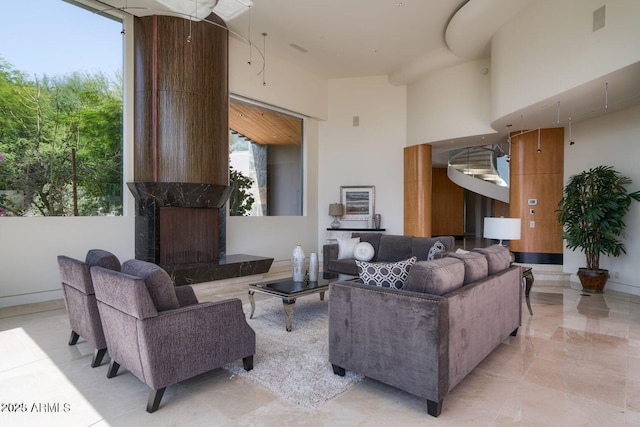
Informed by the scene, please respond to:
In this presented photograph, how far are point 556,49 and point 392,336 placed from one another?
4847mm

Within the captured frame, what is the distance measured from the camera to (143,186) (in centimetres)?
549

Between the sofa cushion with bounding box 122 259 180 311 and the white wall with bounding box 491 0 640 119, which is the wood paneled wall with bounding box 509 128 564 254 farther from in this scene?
the sofa cushion with bounding box 122 259 180 311

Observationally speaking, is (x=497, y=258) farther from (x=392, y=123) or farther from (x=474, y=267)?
(x=392, y=123)

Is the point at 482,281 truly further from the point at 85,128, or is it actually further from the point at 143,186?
the point at 85,128

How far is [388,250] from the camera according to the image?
20.1 feet

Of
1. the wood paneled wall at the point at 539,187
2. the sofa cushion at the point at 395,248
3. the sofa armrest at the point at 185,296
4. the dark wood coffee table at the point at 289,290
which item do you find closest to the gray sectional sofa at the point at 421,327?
the dark wood coffee table at the point at 289,290

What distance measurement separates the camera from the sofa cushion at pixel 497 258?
3.35 m

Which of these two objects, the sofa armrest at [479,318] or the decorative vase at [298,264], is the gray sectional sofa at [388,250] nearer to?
the decorative vase at [298,264]

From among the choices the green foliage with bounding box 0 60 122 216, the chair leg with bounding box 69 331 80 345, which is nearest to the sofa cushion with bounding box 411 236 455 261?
the chair leg with bounding box 69 331 80 345

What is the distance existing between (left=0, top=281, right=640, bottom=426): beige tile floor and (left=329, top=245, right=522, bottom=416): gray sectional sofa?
189 millimetres

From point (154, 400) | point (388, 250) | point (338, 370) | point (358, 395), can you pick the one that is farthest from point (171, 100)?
point (358, 395)

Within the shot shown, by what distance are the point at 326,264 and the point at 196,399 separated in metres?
4.04

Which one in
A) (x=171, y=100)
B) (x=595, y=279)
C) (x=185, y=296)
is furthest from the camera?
(x=595, y=279)

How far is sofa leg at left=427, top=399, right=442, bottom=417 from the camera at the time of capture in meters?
2.26
